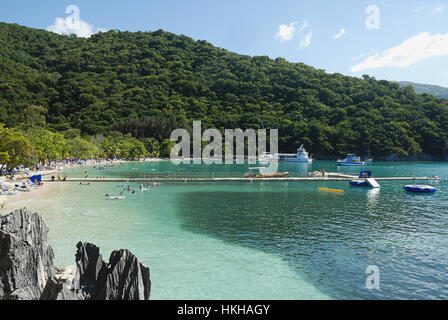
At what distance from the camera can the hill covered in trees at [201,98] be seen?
13312 centimetres

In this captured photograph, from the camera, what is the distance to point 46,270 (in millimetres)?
10047

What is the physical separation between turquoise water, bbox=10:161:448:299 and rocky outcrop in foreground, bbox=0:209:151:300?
14.7ft

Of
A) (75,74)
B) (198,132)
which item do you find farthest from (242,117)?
(75,74)

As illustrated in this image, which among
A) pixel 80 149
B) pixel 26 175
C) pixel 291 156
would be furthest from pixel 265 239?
pixel 291 156

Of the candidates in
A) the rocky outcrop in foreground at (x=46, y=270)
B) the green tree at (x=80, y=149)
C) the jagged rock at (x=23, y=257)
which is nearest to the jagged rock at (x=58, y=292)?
the rocky outcrop in foreground at (x=46, y=270)

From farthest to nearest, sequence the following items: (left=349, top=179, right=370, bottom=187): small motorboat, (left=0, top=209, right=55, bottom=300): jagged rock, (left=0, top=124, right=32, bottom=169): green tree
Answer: (left=349, top=179, right=370, bottom=187): small motorboat
(left=0, top=124, right=32, bottom=169): green tree
(left=0, top=209, right=55, bottom=300): jagged rock

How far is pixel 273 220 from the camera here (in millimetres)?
27125

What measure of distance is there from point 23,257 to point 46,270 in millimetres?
900

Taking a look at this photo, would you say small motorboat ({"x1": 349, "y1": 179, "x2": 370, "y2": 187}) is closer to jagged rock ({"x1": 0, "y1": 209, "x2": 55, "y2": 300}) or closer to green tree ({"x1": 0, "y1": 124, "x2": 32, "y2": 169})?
jagged rock ({"x1": 0, "y1": 209, "x2": 55, "y2": 300})

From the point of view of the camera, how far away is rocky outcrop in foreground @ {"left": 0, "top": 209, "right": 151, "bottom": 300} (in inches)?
345

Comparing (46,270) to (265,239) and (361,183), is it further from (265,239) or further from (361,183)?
(361,183)

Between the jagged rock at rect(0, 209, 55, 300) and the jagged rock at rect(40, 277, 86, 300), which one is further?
the jagged rock at rect(0, 209, 55, 300)

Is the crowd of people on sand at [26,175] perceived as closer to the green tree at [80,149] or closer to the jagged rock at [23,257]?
the green tree at [80,149]

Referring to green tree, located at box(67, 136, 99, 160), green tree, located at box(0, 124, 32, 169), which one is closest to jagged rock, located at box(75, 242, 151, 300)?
green tree, located at box(0, 124, 32, 169)
